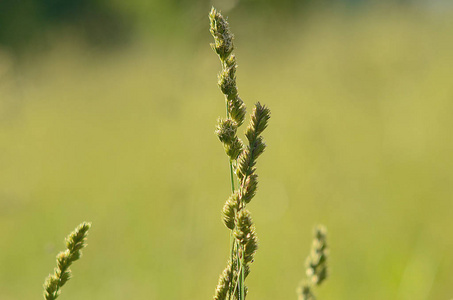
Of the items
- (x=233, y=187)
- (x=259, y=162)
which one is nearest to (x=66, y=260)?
(x=233, y=187)

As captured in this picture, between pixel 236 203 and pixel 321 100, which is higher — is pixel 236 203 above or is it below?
below

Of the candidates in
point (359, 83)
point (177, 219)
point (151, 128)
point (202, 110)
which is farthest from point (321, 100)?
point (177, 219)

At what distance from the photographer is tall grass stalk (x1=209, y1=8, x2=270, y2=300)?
62cm

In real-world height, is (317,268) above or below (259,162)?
below

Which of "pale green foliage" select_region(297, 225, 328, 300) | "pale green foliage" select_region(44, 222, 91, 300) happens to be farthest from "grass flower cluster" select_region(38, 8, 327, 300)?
"pale green foliage" select_region(297, 225, 328, 300)

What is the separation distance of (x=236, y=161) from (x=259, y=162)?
10.9ft

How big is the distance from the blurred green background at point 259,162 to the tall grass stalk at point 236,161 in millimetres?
1147

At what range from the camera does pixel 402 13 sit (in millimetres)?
5742

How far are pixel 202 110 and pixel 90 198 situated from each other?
155 centimetres

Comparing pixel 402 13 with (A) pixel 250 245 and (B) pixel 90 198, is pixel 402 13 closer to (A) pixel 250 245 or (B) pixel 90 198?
(B) pixel 90 198

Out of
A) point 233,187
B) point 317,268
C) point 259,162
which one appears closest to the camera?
point 233,187

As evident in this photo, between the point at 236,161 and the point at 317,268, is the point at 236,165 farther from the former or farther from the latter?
the point at 317,268

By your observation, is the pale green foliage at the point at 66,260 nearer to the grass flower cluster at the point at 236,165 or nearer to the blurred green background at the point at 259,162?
the grass flower cluster at the point at 236,165

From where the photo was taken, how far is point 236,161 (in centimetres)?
69
